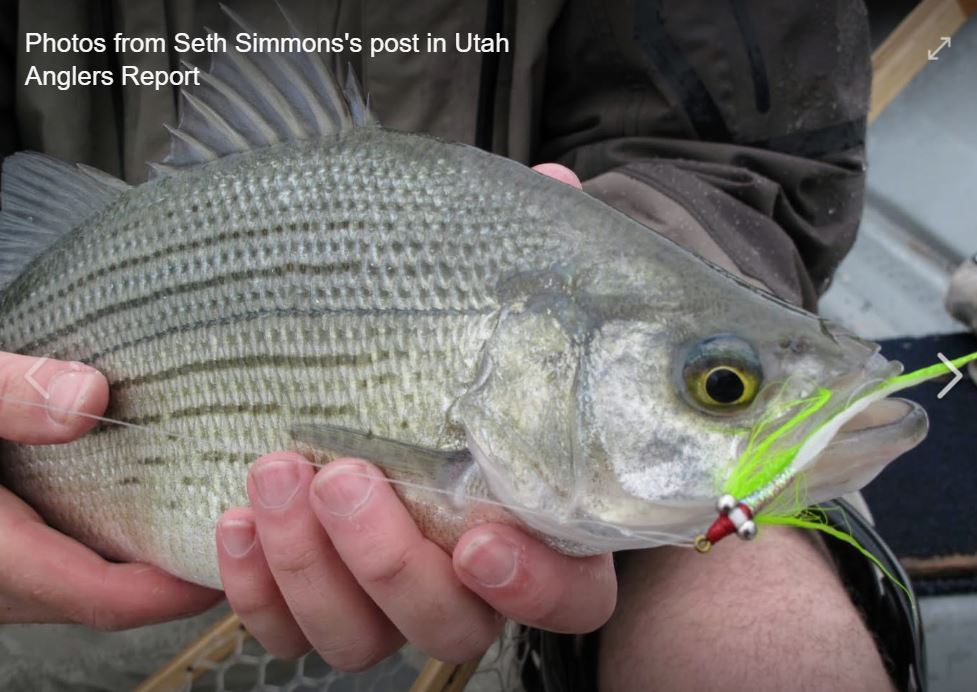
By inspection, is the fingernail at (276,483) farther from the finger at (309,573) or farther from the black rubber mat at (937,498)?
the black rubber mat at (937,498)

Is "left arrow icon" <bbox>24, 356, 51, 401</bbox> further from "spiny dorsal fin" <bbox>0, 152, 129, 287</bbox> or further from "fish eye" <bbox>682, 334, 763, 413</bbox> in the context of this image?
"fish eye" <bbox>682, 334, 763, 413</bbox>

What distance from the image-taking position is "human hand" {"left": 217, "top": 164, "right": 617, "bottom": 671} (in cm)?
82

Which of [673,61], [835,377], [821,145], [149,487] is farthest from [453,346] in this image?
[821,145]

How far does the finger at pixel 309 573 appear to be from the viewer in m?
0.85

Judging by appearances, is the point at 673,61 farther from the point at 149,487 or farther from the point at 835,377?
the point at 149,487

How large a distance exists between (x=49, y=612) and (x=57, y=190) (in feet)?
2.10

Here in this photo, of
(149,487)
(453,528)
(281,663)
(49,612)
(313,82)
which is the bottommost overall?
(281,663)

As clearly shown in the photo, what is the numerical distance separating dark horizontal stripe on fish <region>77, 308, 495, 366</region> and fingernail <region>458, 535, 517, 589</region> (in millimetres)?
248

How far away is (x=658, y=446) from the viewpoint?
0.73 m

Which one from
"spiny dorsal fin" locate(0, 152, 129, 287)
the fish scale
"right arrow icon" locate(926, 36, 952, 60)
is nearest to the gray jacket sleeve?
the fish scale

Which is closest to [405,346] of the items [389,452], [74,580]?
[389,452]

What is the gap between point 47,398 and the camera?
957mm

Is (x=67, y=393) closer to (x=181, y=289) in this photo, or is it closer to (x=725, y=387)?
(x=181, y=289)

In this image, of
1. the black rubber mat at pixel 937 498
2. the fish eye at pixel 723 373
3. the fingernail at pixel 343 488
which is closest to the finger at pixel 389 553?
the fingernail at pixel 343 488
